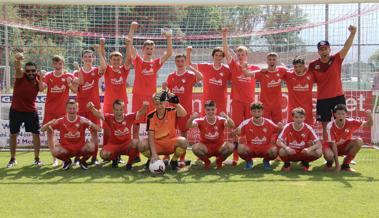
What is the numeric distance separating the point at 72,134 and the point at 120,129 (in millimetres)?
693

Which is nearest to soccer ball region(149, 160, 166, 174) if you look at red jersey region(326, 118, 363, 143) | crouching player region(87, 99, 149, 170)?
crouching player region(87, 99, 149, 170)

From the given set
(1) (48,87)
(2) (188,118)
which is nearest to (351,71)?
(2) (188,118)

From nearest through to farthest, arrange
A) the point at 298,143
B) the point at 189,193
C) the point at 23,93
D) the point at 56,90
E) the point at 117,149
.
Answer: the point at 189,193
the point at 298,143
the point at 117,149
the point at 23,93
the point at 56,90

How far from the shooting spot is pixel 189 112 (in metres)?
7.45

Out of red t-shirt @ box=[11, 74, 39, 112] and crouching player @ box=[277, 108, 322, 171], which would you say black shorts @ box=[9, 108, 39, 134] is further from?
crouching player @ box=[277, 108, 322, 171]

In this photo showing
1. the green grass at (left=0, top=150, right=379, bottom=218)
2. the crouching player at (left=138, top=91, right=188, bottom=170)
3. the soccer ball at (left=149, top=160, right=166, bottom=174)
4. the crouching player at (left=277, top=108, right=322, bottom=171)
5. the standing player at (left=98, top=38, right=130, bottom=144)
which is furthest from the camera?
the standing player at (left=98, top=38, right=130, bottom=144)

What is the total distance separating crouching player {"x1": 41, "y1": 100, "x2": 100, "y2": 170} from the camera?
22.6 ft

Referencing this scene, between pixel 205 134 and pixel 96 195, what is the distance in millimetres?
2361

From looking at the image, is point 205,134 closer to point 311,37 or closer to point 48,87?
point 48,87

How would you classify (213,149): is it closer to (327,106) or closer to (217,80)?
(217,80)

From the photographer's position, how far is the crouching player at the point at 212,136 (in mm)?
6836

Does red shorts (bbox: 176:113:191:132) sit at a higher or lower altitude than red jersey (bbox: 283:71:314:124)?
lower

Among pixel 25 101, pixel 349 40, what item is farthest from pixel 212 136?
pixel 25 101

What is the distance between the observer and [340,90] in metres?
7.15
